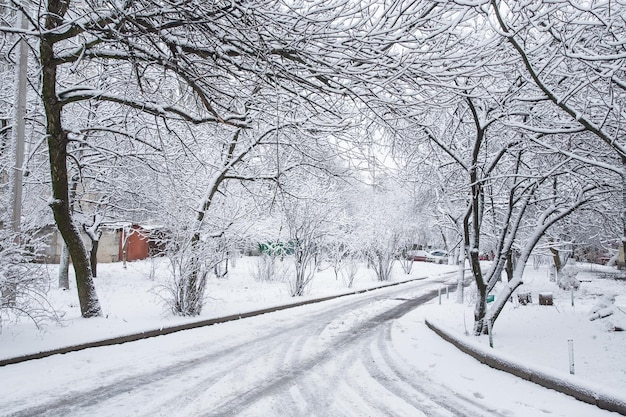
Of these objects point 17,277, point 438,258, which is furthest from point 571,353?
point 438,258

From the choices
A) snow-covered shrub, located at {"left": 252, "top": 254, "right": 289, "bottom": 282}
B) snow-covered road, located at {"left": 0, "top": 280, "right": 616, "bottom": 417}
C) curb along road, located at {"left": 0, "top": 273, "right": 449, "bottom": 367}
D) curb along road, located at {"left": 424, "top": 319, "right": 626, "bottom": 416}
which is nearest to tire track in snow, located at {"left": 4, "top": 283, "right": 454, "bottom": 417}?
snow-covered road, located at {"left": 0, "top": 280, "right": 616, "bottom": 417}

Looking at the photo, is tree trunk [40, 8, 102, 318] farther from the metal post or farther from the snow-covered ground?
the metal post

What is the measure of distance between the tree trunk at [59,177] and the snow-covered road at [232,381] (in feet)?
6.42

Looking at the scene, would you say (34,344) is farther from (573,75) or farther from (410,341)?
(573,75)

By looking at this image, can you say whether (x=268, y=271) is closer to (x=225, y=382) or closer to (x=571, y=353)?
(x=225, y=382)

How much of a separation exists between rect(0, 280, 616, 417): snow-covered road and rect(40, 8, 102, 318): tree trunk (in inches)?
77.1

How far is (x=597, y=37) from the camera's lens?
590cm

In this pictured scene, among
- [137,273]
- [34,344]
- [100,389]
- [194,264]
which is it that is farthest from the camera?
[137,273]

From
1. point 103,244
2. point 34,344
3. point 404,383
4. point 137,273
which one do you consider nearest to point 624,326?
point 404,383

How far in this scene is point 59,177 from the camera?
851cm

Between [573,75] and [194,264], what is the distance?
872cm

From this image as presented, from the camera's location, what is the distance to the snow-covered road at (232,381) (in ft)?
16.2

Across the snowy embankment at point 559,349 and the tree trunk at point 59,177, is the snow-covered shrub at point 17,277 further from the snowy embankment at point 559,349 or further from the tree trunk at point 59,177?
the snowy embankment at point 559,349

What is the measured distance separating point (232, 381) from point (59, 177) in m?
5.64
